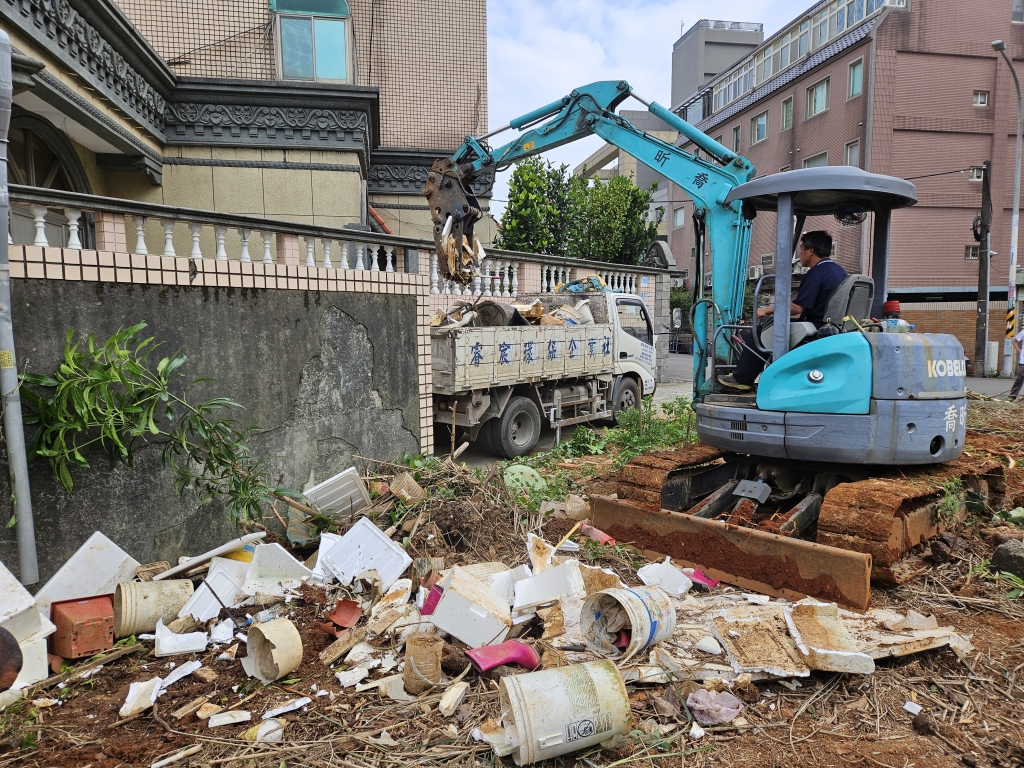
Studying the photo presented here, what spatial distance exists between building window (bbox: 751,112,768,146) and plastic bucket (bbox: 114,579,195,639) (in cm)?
3147

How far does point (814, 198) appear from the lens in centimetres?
491

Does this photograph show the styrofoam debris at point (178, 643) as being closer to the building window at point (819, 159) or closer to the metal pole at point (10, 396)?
the metal pole at point (10, 396)

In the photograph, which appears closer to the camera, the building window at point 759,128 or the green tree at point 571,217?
the green tree at point 571,217

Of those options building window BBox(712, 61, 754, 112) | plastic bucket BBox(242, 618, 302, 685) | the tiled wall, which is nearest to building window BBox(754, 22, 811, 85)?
building window BBox(712, 61, 754, 112)

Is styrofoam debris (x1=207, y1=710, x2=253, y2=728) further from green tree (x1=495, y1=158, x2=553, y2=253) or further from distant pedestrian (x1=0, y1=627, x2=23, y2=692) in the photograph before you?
green tree (x1=495, y1=158, x2=553, y2=253)

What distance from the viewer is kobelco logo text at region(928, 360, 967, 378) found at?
435cm

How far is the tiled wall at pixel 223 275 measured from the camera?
12.4ft

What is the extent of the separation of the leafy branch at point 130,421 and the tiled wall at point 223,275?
0.38 metres

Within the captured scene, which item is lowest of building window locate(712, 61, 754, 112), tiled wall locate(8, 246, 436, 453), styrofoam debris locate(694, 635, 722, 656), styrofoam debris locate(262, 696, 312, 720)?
styrofoam debris locate(262, 696, 312, 720)

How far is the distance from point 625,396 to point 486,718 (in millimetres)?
8478

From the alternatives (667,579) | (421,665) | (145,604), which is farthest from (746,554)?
(145,604)

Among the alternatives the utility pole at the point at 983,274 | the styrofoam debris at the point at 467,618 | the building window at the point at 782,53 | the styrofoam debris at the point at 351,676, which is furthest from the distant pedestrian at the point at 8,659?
the building window at the point at 782,53

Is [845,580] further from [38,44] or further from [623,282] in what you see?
[623,282]

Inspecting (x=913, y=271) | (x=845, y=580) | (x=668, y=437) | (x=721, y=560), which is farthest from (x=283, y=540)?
(x=913, y=271)
